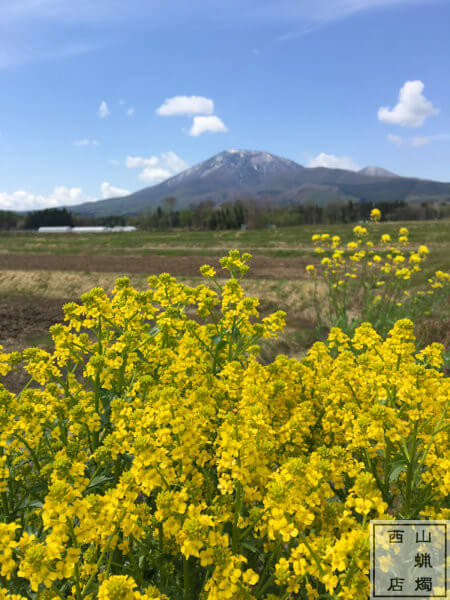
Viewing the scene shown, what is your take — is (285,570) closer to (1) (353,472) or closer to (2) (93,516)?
(1) (353,472)

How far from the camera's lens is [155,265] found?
30.1m

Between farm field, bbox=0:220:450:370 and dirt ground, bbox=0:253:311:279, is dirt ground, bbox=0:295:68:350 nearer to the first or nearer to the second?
farm field, bbox=0:220:450:370

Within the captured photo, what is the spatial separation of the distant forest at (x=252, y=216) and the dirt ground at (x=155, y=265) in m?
58.0

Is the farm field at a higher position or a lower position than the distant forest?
lower

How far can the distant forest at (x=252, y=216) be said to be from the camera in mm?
96375

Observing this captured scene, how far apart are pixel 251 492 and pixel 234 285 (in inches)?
97.7

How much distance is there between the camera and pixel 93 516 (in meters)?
2.35

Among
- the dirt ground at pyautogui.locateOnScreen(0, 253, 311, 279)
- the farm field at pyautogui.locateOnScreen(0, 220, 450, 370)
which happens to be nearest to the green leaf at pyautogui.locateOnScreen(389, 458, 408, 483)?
the farm field at pyautogui.locateOnScreen(0, 220, 450, 370)

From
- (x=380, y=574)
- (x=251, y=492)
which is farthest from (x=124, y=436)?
(x=380, y=574)

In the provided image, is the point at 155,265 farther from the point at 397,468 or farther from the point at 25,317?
the point at 397,468

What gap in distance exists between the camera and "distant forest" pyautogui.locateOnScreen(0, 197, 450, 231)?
96375 mm

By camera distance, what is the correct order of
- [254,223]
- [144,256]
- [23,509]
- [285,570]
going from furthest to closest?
[254,223] < [144,256] < [23,509] < [285,570]

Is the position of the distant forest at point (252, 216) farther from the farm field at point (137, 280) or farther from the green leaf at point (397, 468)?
the green leaf at point (397, 468)

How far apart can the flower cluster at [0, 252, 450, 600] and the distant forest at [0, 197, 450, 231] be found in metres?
86.1
